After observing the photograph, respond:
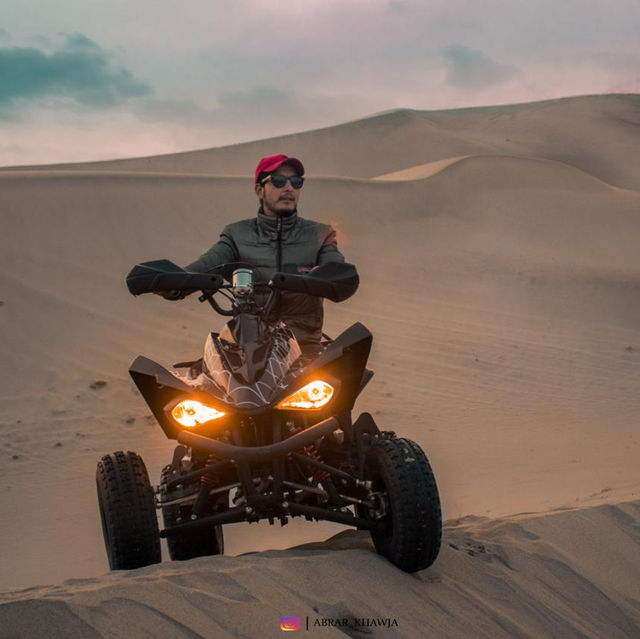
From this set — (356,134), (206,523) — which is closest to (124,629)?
(206,523)

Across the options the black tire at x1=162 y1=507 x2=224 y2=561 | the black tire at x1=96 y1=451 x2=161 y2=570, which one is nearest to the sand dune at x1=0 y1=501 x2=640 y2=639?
the black tire at x1=96 y1=451 x2=161 y2=570

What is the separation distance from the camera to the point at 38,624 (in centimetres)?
337

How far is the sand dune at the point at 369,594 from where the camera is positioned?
352cm

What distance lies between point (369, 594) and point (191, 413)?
1.05m

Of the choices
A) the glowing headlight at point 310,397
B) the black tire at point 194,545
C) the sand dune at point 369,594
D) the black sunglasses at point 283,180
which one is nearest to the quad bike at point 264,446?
the glowing headlight at point 310,397

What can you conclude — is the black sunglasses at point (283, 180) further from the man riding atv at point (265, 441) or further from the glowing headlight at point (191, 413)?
the glowing headlight at point (191, 413)

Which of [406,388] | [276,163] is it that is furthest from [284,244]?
[406,388]

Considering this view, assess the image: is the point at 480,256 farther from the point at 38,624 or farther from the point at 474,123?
the point at 474,123

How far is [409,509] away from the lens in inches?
170

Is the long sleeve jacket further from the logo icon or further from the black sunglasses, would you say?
the logo icon

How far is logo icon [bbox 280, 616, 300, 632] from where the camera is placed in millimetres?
3643

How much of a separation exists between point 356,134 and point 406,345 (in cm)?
4067

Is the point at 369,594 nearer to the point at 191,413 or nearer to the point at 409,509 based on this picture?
the point at 409,509

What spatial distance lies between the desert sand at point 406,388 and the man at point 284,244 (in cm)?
116
